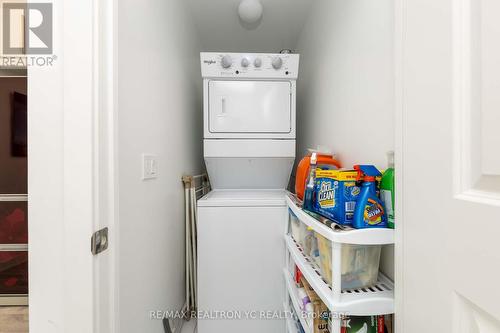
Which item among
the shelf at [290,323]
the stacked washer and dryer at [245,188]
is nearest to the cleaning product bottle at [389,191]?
the stacked washer and dryer at [245,188]

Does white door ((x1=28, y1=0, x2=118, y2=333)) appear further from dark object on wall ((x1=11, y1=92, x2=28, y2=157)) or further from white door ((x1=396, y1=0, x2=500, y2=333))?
white door ((x1=396, y1=0, x2=500, y2=333))

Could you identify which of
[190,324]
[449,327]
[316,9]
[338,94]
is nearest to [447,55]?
[449,327]

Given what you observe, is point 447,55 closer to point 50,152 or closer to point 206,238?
point 50,152

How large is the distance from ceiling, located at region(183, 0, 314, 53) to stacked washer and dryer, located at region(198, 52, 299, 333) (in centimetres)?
62

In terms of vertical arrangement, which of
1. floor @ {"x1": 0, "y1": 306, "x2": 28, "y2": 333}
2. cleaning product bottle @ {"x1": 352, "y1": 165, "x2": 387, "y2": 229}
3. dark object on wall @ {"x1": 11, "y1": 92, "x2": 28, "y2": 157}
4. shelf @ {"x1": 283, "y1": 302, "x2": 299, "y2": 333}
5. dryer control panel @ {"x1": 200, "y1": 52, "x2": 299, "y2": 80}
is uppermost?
dryer control panel @ {"x1": 200, "y1": 52, "x2": 299, "y2": 80}

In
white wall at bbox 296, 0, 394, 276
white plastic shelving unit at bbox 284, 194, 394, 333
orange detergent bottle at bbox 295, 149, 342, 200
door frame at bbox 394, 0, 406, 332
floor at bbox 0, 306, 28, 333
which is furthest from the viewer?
orange detergent bottle at bbox 295, 149, 342, 200

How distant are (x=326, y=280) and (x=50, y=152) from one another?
3.89ft

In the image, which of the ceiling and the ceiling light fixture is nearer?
the ceiling light fixture

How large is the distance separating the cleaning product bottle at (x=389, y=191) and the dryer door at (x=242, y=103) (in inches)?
45.1

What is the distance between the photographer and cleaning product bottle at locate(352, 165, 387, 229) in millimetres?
837

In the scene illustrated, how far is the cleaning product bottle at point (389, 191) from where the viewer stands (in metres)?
0.84

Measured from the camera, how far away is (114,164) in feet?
2.77

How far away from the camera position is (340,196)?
0.89 m

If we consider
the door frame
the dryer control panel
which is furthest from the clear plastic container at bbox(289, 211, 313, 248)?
the dryer control panel
